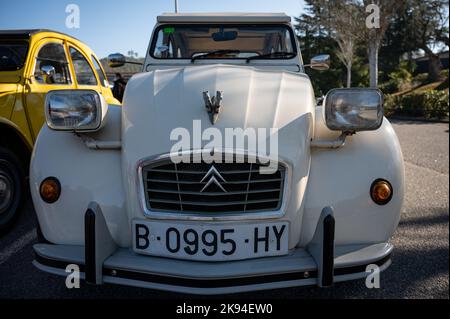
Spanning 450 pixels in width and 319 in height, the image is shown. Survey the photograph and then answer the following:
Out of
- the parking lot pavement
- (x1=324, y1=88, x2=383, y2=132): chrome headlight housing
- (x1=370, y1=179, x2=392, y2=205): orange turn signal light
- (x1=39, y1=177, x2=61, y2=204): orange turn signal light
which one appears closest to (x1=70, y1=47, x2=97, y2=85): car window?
the parking lot pavement

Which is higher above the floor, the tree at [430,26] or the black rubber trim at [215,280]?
the tree at [430,26]

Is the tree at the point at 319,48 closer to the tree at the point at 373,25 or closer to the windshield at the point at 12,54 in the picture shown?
the tree at the point at 373,25

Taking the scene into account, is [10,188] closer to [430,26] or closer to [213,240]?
[213,240]

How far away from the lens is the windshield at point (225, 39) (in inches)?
146

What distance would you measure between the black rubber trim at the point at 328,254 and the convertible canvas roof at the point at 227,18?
2.51m

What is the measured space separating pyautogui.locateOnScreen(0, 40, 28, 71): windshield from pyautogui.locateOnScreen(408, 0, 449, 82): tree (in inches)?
1278

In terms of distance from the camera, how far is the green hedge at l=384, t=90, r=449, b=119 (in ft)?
48.2

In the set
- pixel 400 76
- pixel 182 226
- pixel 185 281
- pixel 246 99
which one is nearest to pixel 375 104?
pixel 246 99

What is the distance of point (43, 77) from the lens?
173 inches

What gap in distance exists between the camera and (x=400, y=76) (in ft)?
98.0

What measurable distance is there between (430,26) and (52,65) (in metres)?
35.6

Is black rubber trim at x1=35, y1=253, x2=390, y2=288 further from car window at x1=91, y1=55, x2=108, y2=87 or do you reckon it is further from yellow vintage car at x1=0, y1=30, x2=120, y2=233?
car window at x1=91, y1=55, x2=108, y2=87

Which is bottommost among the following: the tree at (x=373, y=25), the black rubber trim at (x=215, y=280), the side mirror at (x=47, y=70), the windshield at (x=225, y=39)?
the black rubber trim at (x=215, y=280)

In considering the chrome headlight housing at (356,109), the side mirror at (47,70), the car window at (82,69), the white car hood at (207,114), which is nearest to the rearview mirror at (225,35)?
the white car hood at (207,114)
